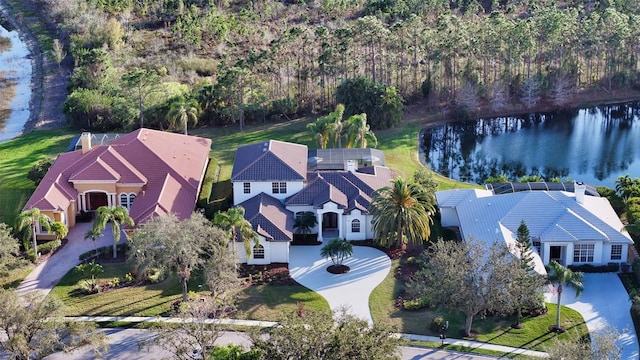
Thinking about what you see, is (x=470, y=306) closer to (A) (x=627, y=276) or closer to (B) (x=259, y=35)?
(A) (x=627, y=276)

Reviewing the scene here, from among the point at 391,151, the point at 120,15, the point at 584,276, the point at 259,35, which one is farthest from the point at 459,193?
the point at 120,15

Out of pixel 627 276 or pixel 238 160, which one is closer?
pixel 627 276

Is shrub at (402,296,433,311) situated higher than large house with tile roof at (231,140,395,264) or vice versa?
large house with tile roof at (231,140,395,264)

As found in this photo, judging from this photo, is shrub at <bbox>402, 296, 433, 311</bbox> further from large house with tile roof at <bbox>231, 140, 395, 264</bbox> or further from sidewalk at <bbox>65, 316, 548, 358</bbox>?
large house with tile roof at <bbox>231, 140, 395, 264</bbox>

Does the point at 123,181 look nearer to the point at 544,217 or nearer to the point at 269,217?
the point at 269,217

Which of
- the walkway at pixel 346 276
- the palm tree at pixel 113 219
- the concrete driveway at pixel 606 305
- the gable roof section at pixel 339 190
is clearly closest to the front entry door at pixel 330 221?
the gable roof section at pixel 339 190

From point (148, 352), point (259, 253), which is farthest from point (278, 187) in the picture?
point (148, 352)

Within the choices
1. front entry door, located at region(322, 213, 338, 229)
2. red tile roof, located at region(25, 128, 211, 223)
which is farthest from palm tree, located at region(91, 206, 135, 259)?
front entry door, located at region(322, 213, 338, 229)
